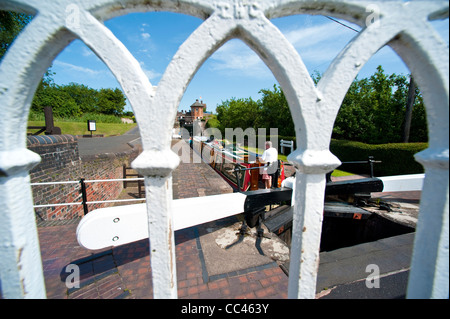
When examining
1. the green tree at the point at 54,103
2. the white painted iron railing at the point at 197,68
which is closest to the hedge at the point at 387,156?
the white painted iron railing at the point at 197,68

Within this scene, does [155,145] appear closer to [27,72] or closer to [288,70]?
[27,72]

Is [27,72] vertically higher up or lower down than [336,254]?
higher up

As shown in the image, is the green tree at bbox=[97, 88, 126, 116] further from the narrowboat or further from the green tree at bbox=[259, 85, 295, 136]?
the narrowboat

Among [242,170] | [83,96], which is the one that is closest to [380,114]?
[242,170]

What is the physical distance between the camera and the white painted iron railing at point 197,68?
1.01 metres

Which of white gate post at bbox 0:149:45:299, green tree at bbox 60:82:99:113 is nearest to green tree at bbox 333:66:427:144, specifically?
white gate post at bbox 0:149:45:299

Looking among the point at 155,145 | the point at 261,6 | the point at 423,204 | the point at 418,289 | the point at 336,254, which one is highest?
the point at 261,6

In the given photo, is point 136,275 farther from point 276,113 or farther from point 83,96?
point 83,96

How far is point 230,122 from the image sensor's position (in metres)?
27.4

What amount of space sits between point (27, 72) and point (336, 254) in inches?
160

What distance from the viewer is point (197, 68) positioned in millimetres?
1115

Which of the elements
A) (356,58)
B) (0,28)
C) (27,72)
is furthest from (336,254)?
(0,28)

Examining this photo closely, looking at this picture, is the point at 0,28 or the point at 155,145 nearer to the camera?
the point at 155,145
